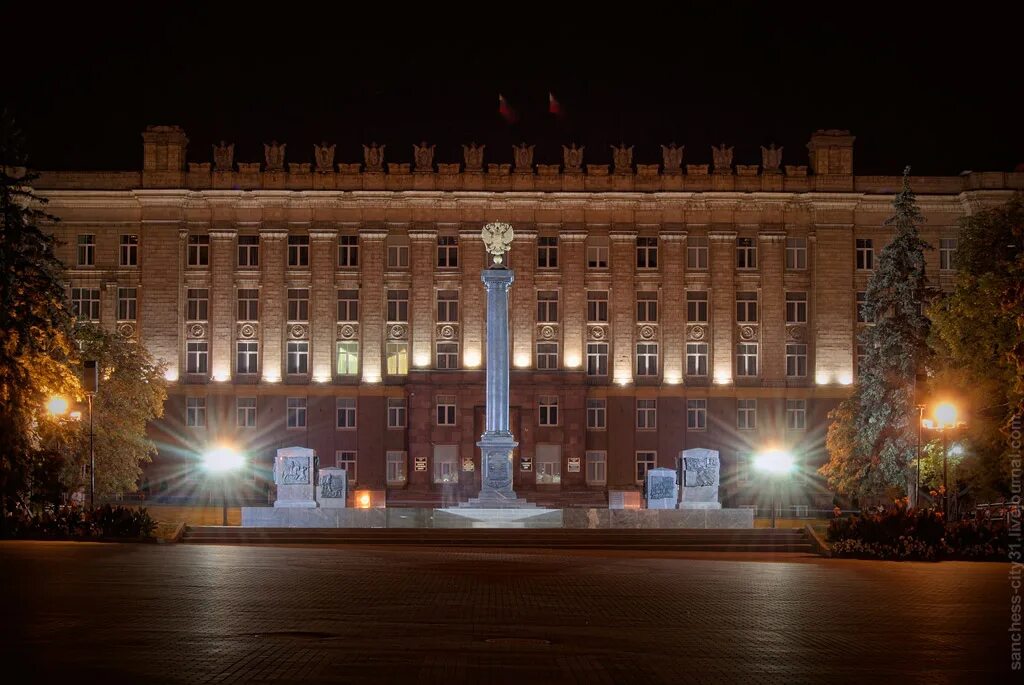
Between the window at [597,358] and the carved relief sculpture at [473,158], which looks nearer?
the window at [597,358]

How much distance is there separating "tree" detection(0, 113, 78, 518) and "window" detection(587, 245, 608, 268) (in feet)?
129

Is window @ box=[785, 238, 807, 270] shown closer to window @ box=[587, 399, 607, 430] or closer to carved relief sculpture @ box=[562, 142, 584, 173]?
carved relief sculpture @ box=[562, 142, 584, 173]

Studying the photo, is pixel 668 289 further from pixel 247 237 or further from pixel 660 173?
pixel 247 237

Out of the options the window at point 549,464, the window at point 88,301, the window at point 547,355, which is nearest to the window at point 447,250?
the window at point 547,355

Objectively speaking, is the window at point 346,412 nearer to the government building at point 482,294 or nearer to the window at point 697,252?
the government building at point 482,294

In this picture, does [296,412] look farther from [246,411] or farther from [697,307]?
[697,307]

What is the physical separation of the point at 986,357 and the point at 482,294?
39.4m

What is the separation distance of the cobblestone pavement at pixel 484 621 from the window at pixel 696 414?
47.7 metres

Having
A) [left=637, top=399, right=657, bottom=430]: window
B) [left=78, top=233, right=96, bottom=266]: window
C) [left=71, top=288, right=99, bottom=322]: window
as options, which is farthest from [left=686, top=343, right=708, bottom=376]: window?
[left=78, top=233, right=96, bottom=266]: window

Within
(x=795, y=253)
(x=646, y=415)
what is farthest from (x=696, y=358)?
Result: (x=795, y=253)

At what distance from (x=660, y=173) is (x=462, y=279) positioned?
13085 millimetres

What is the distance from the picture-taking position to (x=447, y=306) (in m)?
82.8

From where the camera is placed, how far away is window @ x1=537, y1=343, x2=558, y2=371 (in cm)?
8262

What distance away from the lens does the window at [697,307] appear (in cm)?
8319
